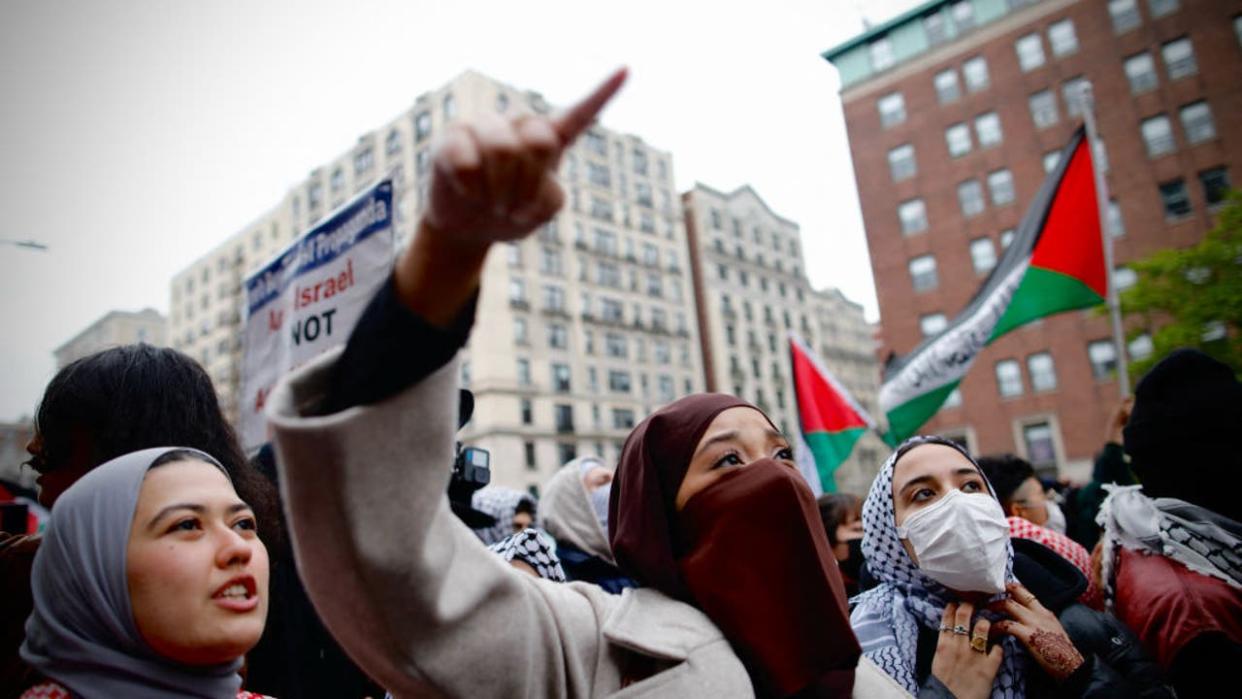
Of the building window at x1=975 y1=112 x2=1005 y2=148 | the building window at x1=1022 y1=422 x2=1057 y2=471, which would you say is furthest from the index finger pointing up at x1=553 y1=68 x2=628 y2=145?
the building window at x1=975 y1=112 x2=1005 y2=148

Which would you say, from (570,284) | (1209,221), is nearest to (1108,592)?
(1209,221)

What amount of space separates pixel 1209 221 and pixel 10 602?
39874 mm

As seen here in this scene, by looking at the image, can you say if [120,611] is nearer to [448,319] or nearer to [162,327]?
[448,319]

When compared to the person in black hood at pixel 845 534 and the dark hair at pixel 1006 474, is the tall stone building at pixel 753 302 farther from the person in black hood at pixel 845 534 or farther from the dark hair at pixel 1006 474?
the person in black hood at pixel 845 534

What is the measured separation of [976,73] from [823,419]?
35083 mm

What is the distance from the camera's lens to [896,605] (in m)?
2.73

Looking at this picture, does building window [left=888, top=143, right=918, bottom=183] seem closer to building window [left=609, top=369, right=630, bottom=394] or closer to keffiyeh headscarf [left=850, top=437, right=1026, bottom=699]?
building window [left=609, top=369, right=630, bottom=394]

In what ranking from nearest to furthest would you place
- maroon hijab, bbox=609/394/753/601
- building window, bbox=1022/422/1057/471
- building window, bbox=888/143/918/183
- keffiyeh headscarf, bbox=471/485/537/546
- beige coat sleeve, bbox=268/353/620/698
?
beige coat sleeve, bbox=268/353/620/698 → maroon hijab, bbox=609/394/753/601 → keffiyeh headscarf, bbox=471/485/537/546 → building window, bbox=1022/422/1057/471 → building window, bbox=888/143/918/183

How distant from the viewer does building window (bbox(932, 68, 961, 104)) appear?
37.8 meters

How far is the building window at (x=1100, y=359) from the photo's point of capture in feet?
107

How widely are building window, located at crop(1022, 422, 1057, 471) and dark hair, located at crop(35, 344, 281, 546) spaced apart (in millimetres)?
36896

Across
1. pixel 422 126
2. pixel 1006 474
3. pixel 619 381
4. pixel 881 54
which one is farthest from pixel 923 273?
pixel 422 126

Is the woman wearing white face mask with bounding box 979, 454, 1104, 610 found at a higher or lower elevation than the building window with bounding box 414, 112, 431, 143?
lower

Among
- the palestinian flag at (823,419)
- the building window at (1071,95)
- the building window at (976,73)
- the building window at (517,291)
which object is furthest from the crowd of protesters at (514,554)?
the building window at (517,291)
